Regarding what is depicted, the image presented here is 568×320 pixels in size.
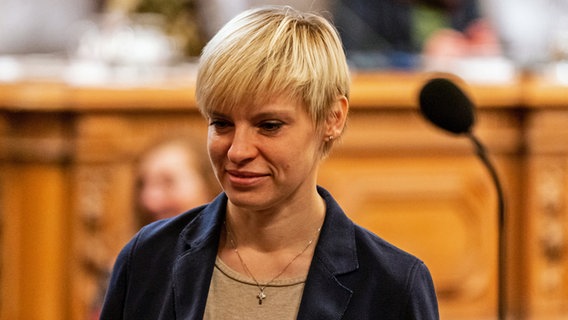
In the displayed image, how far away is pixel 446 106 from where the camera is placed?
1.99 metres

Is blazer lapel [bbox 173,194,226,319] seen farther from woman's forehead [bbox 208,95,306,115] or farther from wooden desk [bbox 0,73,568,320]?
wooden desk [bbox 0,73,568,320]

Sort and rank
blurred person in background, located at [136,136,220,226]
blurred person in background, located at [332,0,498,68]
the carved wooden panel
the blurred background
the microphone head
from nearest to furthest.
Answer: the microphone head < blurred person in background, located at [136,136,220,226] < the blurred background < the carved wooden panel < blurred person in background, located at [332,0,498,68]

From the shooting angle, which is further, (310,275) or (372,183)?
(372,183)

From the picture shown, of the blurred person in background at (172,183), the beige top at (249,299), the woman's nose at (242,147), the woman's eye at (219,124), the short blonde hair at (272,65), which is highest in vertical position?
the short blonde hair at (272,65)

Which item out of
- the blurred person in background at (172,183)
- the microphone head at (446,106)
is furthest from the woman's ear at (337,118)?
the blurred person in background at (172,183)

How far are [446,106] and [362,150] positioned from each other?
2209mm

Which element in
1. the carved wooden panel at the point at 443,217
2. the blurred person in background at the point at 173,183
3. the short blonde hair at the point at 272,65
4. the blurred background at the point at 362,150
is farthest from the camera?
the carved wooden panel at the point at 443,217

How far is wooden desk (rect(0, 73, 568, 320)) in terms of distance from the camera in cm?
395

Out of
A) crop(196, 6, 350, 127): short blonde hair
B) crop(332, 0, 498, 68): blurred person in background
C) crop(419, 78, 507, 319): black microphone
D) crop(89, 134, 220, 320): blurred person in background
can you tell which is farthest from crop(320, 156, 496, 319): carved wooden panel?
crop(196, 6, 350, 127): short blonde hair

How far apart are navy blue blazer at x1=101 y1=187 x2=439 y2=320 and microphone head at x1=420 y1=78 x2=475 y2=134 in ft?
1.13

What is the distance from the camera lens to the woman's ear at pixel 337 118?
1619 millimetres

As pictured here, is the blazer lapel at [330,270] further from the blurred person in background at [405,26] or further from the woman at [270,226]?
the blurred person in background at [405,26]

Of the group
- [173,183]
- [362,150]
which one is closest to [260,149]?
[173,183]

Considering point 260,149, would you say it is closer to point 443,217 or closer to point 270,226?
point 270,226
